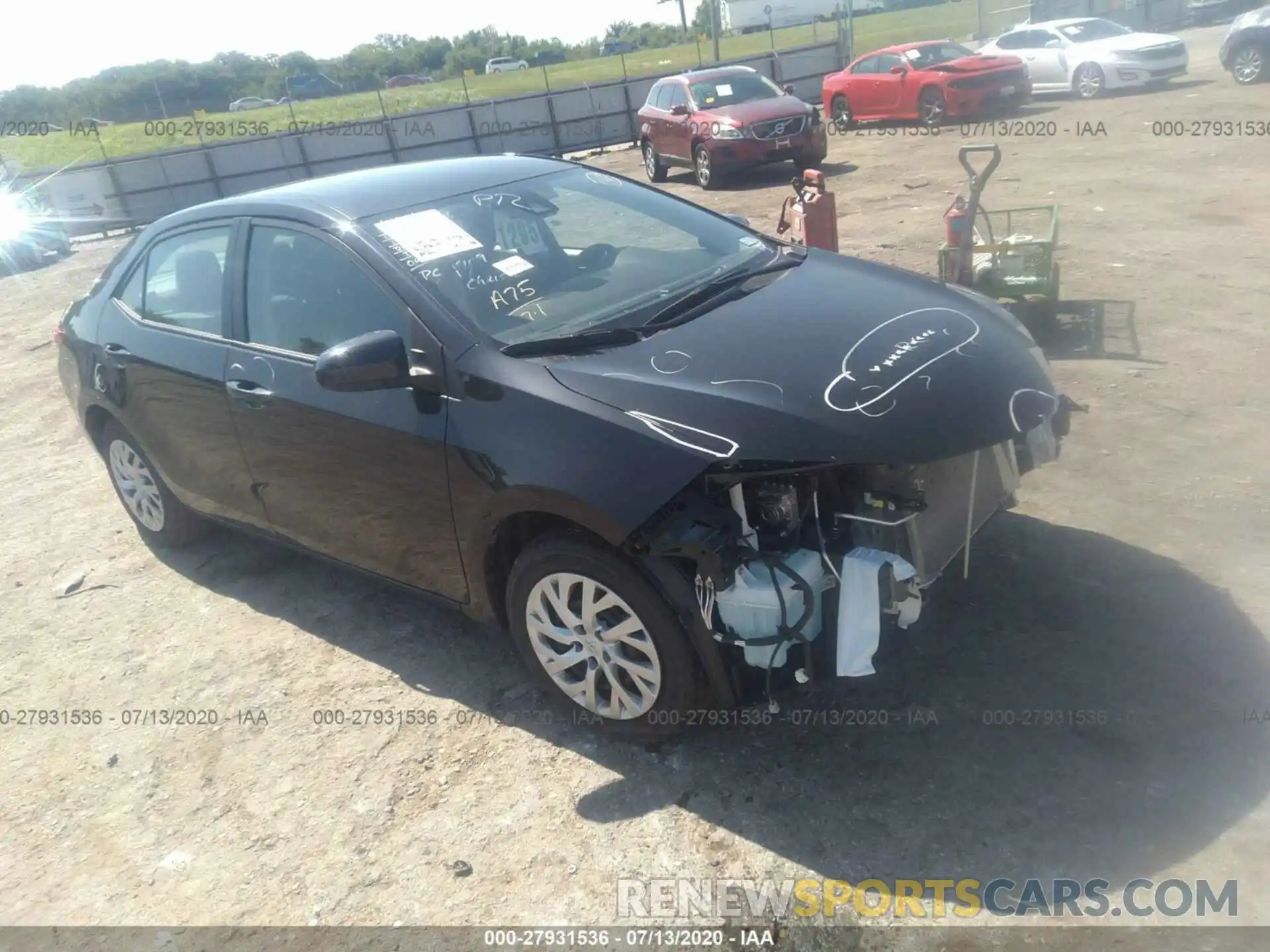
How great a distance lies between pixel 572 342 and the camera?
3262 millimetres

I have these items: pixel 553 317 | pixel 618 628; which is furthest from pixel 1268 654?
pixel 553 317

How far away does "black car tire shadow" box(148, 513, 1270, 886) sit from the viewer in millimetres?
2760

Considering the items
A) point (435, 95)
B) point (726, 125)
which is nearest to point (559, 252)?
point (726, 125)

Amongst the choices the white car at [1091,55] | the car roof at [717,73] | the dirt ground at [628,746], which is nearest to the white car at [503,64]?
the white car at [1091,55]

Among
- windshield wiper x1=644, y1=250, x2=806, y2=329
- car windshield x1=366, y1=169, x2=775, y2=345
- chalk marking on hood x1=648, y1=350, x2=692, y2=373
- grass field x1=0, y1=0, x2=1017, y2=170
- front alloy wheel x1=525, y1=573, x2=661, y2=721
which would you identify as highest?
grass field x1=0, y1=0, x2=1017, y2=170

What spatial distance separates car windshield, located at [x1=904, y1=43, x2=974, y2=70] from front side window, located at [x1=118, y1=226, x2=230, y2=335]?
55.7 feet

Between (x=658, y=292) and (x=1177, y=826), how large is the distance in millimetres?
2354

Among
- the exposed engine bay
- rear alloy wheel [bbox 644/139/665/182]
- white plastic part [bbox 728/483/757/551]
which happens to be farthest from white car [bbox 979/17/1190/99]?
white plastic part [bbox 728/483/757/551]

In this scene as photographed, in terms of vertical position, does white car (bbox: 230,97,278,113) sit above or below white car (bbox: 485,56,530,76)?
below

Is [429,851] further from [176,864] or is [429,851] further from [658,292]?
[658,292]

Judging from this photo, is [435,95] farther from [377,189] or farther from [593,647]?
[593,647]

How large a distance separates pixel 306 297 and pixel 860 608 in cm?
237

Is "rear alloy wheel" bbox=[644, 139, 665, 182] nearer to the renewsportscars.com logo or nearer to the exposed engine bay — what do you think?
the exposed engine bay

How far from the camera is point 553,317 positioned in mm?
3457
